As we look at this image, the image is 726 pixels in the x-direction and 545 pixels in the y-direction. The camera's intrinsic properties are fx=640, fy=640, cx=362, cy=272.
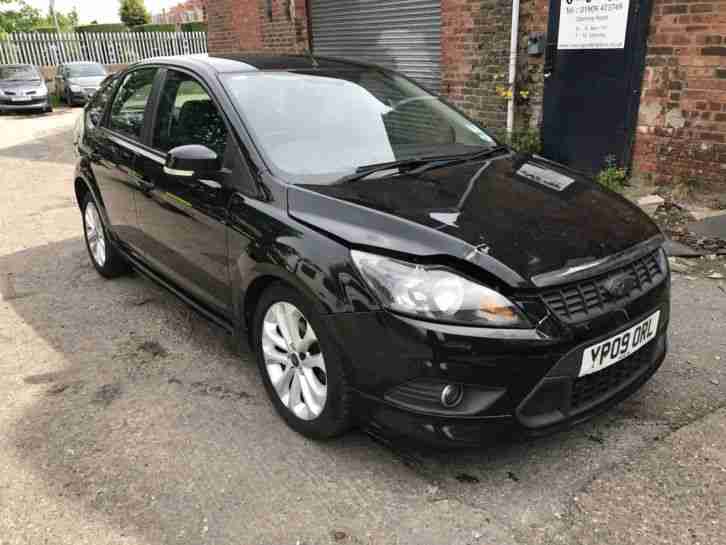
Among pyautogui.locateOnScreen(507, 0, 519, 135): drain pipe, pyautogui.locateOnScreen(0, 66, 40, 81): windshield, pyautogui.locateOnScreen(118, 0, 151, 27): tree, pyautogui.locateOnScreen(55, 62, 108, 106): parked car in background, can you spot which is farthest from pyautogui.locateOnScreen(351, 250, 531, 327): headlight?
pyautogui.locateOnScreen(118, 0, 151, 27): tree

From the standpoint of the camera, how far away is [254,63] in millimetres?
3635

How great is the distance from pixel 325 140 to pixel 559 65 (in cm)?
438

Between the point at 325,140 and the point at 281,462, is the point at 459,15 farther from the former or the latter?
the point at 281,462

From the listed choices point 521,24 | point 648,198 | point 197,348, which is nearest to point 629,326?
point 197,348

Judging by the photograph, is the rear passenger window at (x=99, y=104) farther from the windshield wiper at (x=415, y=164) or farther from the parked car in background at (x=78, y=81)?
the parked car in background at (x=78, y=81)

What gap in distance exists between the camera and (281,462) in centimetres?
274

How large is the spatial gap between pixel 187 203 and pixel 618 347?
2.23m

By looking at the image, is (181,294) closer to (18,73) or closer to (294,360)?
(294,360)

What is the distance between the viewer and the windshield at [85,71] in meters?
21.0

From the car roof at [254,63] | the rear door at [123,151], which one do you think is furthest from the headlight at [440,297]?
the rear door at [123,151]

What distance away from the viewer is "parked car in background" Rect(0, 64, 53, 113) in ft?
61.3

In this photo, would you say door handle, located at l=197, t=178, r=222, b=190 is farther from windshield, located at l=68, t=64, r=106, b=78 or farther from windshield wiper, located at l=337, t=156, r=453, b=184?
windshield, located at l=68, t=64, r=106, b=78

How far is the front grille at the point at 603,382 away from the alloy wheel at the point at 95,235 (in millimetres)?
3804

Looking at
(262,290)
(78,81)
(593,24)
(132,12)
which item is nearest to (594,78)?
(593,24)
